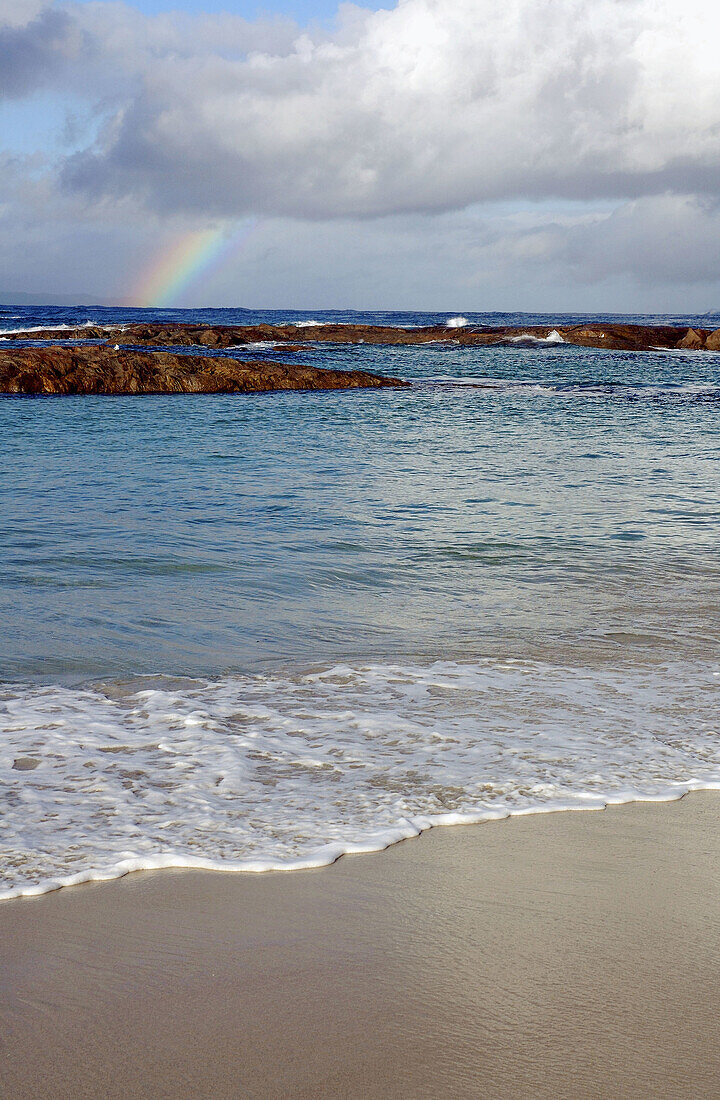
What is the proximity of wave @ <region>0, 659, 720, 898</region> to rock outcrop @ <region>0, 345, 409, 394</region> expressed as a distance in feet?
60.9

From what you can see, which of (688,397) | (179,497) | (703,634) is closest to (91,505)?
(179,497)

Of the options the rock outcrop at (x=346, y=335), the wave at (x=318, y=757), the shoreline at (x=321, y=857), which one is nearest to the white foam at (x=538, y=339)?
the rock outcrop at (x=346, y=335)

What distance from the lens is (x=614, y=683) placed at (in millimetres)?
4520

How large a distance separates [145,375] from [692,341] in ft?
108

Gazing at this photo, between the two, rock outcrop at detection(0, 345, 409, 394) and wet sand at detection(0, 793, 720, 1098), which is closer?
wet sand at detection(0, 793, 720, 1098)

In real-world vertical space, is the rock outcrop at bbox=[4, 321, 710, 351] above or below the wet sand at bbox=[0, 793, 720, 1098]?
above

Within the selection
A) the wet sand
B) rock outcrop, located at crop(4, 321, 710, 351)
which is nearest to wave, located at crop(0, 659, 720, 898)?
the wet sand

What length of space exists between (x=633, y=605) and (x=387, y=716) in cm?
260

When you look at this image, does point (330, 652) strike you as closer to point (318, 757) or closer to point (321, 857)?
point (318, 757)

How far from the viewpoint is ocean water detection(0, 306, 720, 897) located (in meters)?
3.13

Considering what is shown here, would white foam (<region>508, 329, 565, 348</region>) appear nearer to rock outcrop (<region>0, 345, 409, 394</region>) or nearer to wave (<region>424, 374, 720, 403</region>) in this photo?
wave (<region>424, 374, 720, 403</region>)

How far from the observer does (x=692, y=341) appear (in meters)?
45.7

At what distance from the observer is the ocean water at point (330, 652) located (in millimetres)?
3133

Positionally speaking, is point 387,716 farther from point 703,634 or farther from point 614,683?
point 703,634
